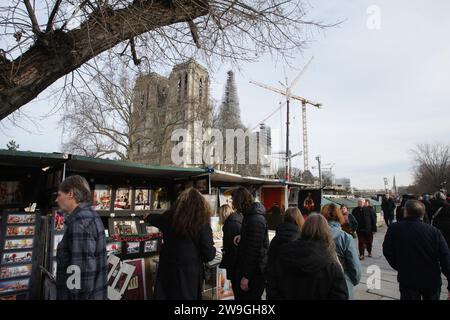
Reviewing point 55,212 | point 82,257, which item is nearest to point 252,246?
point 82,257

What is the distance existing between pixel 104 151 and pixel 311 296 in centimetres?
2228

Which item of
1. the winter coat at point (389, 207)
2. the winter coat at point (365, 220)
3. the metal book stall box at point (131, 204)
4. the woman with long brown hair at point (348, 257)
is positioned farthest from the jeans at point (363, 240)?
the woman with long brown hair at point (348, 257)

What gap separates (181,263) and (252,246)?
0.93 metres

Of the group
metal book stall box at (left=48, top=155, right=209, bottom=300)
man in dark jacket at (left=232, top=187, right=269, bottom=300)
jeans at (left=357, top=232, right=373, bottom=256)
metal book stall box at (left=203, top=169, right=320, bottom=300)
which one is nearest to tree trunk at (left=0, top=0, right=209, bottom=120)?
metal book stall box at (left=48, top=155, right=209, bottom=300)

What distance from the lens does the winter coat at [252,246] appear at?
3449 mm

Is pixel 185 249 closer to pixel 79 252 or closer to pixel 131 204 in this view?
pixel 79 252

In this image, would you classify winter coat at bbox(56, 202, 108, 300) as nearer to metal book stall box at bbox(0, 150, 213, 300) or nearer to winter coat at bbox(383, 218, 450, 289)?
metal book stall box at bbox(0, 150, 213, 300)

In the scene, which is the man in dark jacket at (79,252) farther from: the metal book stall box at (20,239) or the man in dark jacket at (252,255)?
the metal book stall box at (20,239)

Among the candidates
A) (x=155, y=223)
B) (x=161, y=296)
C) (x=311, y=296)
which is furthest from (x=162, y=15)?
(x=311, y=296)

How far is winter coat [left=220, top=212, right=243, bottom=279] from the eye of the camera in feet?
12.5

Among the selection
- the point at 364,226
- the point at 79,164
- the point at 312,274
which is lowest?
the point at 364,226

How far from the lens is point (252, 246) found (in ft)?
11.4

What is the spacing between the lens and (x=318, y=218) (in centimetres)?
264

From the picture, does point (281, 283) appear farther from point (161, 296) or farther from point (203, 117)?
point (203, 117)
